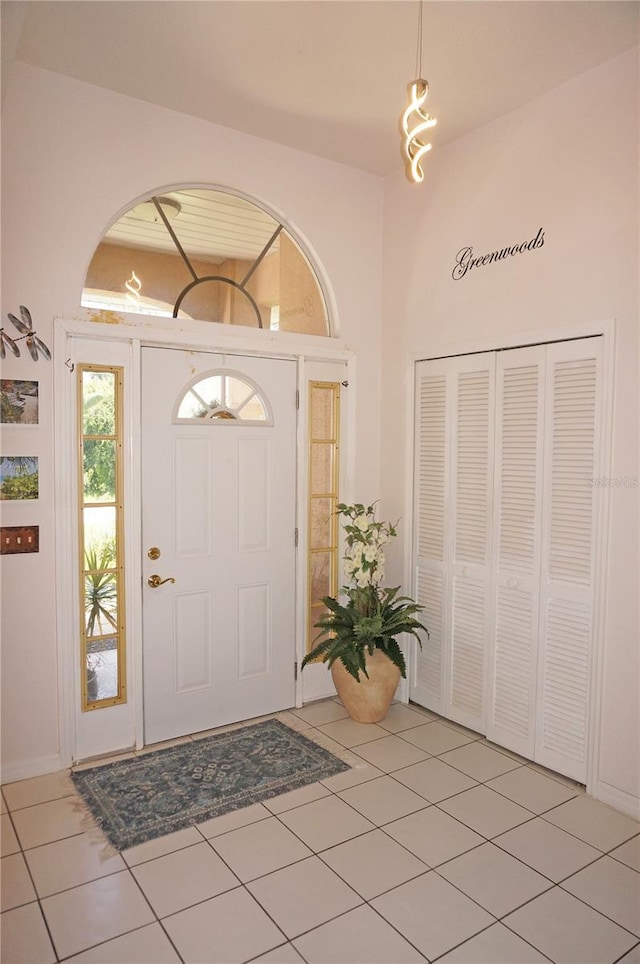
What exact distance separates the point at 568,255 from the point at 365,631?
2195mm

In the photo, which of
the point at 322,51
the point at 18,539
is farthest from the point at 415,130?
the point at 18,539

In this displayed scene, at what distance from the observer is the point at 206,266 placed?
143 inches

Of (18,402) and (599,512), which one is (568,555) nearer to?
(599,512)

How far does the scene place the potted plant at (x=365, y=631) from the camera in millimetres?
3648

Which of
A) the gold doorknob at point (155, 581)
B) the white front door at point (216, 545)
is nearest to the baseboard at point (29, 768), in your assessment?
the white front door at point (216, 545)

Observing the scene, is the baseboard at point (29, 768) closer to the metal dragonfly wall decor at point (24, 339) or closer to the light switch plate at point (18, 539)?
the light switch plate at point (18, 539)

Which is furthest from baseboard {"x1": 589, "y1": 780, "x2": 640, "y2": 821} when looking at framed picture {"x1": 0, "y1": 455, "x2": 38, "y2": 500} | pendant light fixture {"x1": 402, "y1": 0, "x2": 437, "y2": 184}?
framed picture {"x1": 0, "y1": 455, "x2": 38, "y2": 500}

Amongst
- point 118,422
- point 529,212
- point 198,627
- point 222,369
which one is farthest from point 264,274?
point 198,627

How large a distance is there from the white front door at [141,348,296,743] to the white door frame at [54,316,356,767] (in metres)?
0.06

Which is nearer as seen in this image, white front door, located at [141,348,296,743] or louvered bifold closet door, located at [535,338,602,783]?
louvered bifold closet door, located at [535,338,602,783]

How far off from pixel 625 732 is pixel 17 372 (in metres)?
3.22

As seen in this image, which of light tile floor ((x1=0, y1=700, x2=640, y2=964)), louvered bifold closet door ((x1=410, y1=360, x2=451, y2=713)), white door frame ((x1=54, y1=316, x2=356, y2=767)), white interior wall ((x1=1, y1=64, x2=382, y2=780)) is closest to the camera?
light tile floor ((x1=0, y1=700, x2=640, y2=964))

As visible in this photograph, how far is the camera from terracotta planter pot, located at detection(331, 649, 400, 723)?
3.69m

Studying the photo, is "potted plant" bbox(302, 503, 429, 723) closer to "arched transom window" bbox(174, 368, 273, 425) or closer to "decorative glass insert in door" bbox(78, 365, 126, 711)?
"arched transom window" bbox(174, 368, 273, 425)
